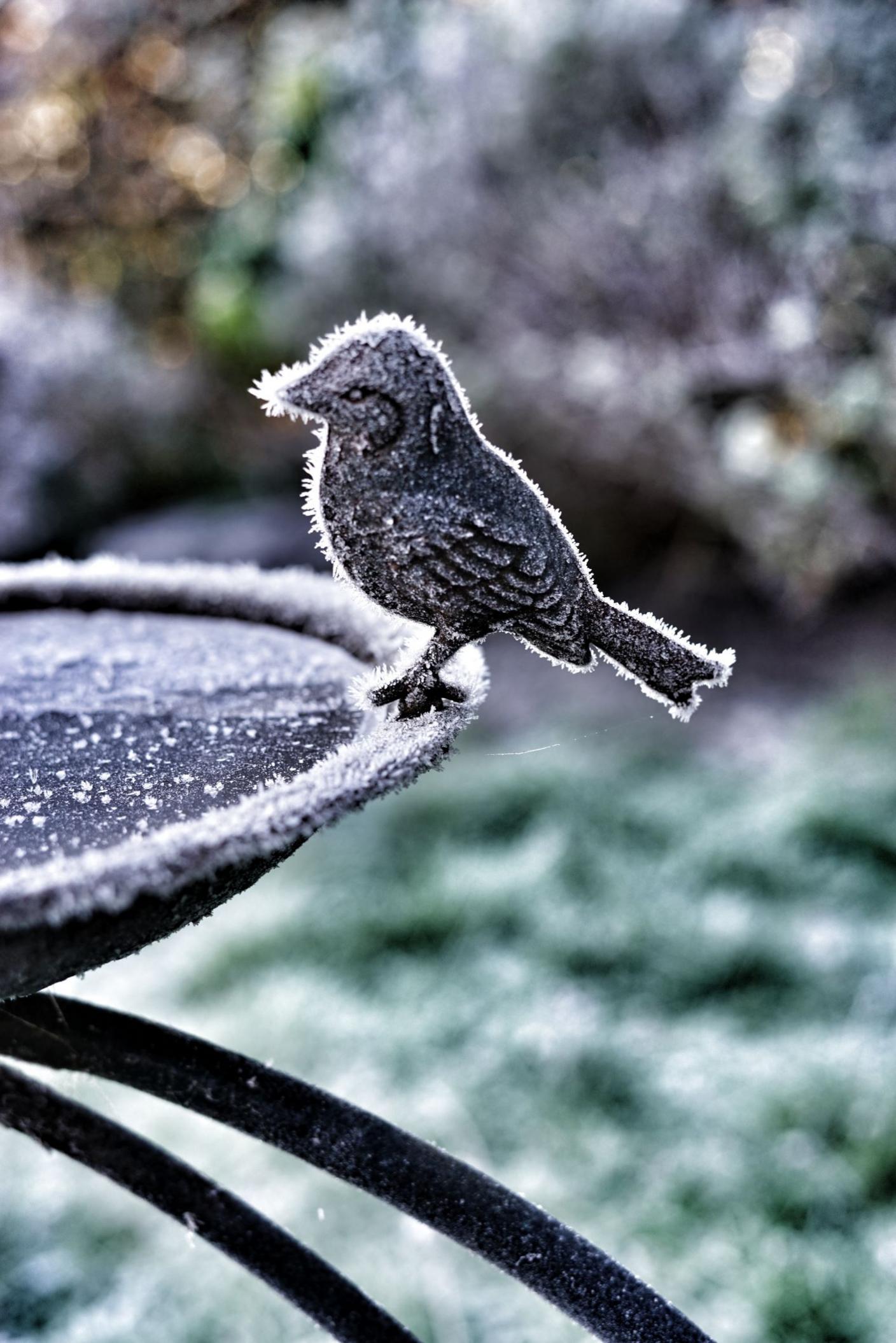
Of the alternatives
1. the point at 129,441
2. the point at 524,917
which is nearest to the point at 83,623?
the point at 524,917

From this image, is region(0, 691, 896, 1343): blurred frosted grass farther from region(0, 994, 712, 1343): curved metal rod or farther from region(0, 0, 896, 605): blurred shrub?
region(0, 0, 896, 605): blurred shrub

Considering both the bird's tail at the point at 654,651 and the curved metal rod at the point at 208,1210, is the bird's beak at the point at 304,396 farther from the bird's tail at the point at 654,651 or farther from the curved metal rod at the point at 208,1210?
the curved metal rod at the point at 208,1210

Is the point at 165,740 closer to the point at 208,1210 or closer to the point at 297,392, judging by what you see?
the point at 297,392

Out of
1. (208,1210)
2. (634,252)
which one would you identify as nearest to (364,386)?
(208,1210)

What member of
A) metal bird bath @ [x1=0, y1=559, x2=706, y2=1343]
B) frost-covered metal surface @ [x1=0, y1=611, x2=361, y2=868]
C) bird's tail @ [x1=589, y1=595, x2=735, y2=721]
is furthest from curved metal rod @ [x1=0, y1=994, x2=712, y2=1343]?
bird's tail @ [x1=589, y1=595, x2=735, y2=721]

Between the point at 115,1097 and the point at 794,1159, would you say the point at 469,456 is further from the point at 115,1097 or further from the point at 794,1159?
the point at 115,1097

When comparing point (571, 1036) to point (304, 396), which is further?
point (571, 1036)
